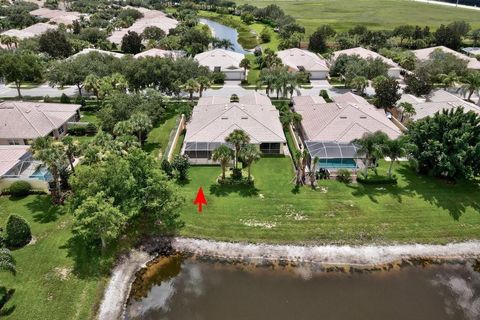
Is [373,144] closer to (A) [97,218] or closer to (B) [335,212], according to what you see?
(B) [335,212]

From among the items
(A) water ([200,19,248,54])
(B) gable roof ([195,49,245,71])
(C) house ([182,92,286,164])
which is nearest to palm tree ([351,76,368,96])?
(C) house ([182,92,286,164])

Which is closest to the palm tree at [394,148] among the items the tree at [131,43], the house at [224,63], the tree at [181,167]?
the tree at [181,167]

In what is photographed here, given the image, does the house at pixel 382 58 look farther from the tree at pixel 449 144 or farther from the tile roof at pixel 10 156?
the tile roof at pixel 10 156

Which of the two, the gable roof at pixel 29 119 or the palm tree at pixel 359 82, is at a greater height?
the palm tree at pixel 359 82

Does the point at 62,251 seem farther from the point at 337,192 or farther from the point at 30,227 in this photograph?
the point at 337,192

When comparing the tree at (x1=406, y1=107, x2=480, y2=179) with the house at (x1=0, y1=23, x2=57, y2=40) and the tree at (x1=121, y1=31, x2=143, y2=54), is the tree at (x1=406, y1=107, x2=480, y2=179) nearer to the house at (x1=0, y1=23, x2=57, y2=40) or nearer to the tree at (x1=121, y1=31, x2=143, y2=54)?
the tree at (x1=121, y1=31, x2=143, y2=54)

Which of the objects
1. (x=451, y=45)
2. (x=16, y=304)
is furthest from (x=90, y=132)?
(x=451, y=45)
